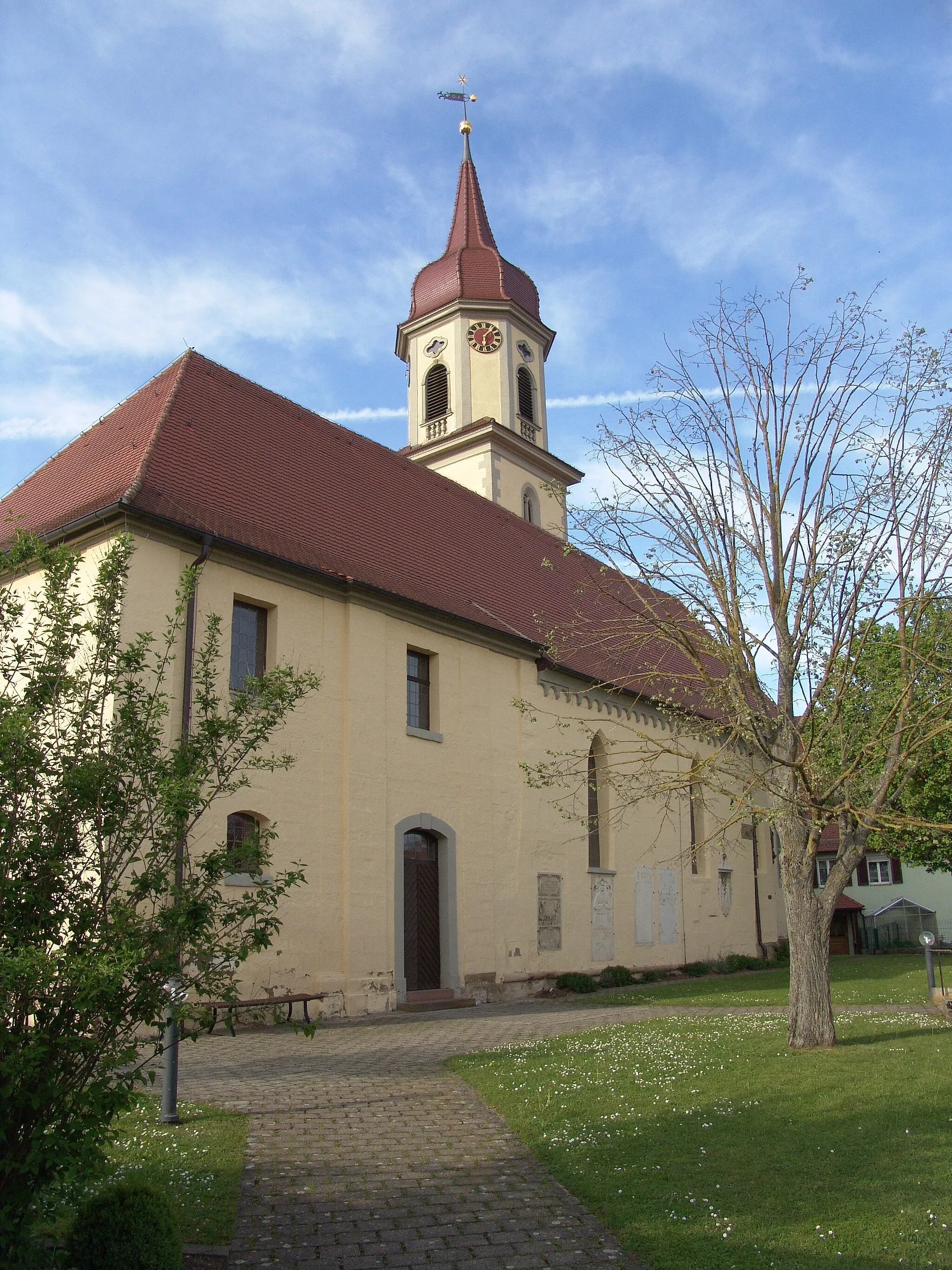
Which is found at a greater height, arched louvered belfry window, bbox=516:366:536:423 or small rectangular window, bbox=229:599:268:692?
arched louvered belfry window, bbox=516:366:536:423

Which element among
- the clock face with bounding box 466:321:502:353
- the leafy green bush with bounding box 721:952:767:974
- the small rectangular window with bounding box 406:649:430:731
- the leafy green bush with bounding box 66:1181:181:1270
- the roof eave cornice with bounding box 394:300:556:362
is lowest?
the leafy green bush with bounding box 721:952:767:974

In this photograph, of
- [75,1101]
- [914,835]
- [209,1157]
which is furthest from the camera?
[914,835]

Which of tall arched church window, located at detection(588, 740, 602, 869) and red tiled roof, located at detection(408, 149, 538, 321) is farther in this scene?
red tiled roof, located at detection(408, 149, 538, 321)

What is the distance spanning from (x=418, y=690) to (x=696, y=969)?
11332 millimetres

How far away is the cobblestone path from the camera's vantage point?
5.39 meters

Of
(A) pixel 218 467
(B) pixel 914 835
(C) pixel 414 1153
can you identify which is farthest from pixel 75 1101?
(B) pixel 914 835

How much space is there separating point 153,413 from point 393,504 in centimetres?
530

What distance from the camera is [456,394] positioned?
103ft

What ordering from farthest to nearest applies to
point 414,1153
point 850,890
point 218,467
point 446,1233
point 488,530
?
point 850,890
point 488,530
point 218,467
point 414,1153
point 446,1233

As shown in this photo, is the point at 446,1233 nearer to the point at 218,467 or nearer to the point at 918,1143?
the point at 918,1143

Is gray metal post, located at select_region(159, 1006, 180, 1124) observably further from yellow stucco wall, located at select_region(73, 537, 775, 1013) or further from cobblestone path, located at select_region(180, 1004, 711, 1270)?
yellow stucco wall, located at select_region(73, 537, 775, 1013)

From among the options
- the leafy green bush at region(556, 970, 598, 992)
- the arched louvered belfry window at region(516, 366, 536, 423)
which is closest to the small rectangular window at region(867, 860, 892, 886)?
the arched louvered belfry window at region(516, 366, 536, 423)

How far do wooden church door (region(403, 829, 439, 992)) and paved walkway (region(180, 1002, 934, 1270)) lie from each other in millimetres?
5214

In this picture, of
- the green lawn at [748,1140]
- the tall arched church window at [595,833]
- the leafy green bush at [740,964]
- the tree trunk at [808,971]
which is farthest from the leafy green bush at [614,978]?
the tree trunk at [808,971]
